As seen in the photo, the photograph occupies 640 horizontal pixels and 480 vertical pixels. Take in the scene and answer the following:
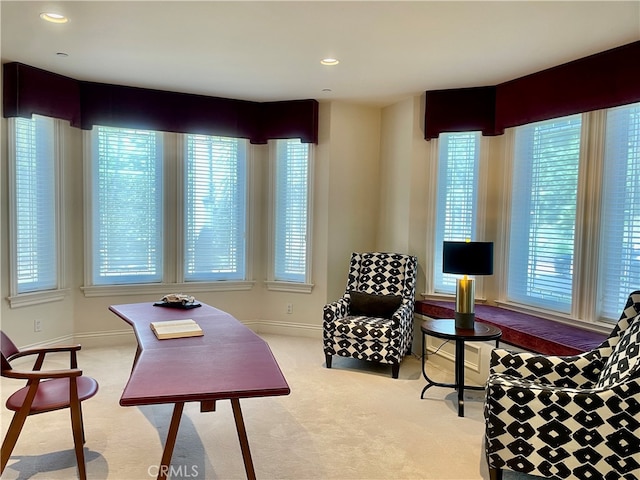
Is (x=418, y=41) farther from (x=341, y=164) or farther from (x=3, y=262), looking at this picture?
(x=3, y=262)

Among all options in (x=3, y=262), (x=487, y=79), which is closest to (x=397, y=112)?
(x=487, y=79)

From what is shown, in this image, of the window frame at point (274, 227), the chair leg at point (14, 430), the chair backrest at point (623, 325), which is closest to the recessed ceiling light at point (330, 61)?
the window frame at point (274, 227)

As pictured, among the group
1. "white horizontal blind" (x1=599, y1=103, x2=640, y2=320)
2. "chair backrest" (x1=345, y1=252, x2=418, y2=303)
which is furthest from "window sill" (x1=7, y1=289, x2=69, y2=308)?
"white horizontal blind" (x1=599, y1=103, x2=640, y2=320)

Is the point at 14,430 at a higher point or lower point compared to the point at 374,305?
lower

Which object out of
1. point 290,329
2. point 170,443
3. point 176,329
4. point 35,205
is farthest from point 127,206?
point 170,443

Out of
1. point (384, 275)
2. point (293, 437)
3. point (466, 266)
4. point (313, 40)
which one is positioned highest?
point (313, 40)

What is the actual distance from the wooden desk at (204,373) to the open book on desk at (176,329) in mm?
39

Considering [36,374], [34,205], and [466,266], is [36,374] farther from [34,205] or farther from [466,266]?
[466,266]

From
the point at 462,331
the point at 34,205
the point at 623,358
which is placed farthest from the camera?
the point at 34,205

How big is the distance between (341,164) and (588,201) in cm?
242

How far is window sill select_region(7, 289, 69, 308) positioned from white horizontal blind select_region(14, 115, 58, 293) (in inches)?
2.0

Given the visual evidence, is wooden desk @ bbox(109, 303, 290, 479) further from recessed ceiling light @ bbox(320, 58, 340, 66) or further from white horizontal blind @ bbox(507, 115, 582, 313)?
white horizontal blind @ bbox(507, 115, 582, 313)

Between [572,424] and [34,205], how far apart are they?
4442mm

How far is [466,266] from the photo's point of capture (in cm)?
331
